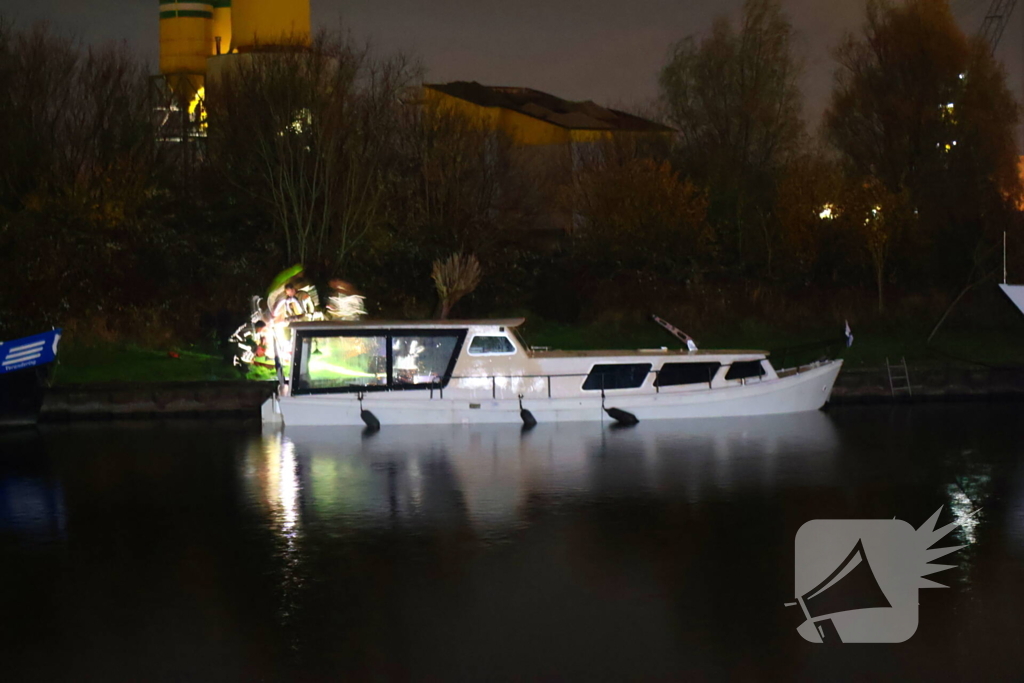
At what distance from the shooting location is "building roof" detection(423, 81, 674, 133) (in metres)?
65.6

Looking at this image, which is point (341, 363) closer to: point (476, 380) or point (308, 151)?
point (476, 380)

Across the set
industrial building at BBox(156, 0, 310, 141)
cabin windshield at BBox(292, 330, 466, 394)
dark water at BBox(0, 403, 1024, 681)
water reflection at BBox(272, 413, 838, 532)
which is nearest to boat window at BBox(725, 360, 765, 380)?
water reflection at BBox(272, 413, 838, 532)

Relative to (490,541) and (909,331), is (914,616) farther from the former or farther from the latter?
(909,331)

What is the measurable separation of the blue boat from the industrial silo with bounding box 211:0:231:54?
38837mm

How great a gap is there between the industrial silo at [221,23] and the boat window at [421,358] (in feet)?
140

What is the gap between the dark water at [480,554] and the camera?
10047 millimetres

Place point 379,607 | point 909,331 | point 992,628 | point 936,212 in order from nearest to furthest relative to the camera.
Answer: point 992,628 → point 379,607 → point 909,331 → point 936,212

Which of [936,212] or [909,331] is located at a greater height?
[936,212]

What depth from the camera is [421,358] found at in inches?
945

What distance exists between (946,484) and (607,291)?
23.6 meters

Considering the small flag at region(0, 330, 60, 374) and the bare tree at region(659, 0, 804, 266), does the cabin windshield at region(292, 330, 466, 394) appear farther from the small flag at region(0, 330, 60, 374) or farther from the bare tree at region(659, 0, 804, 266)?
the bare tree at region(659, 0, 804, 266)

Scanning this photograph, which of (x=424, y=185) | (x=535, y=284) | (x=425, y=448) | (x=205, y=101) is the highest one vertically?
(x=205, y=101)

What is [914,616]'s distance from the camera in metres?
11.0

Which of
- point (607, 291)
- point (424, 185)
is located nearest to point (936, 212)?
point (607, 291)
